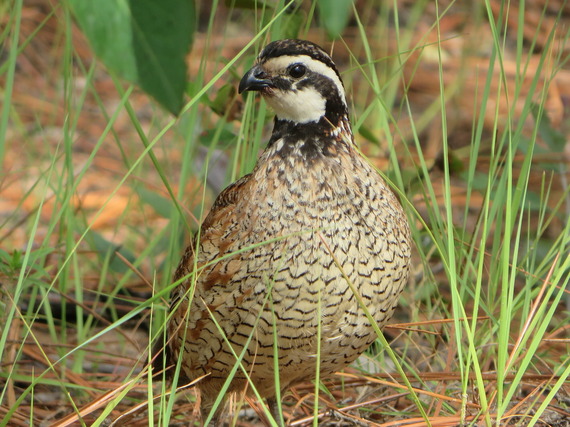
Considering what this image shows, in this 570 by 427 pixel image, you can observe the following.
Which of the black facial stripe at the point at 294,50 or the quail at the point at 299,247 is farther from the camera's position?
the black facial stripe at the point at 294,50

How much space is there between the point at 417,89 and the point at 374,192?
4.53 meters

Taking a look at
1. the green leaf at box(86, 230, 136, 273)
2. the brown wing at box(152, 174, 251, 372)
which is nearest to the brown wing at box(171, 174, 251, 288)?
the brown wing at box(152, 174, 251, 372)

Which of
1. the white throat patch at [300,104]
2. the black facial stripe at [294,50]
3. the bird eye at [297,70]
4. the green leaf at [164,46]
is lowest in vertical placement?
the white throat patch at [300,104]

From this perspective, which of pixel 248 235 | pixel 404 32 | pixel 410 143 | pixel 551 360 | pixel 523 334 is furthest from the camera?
pixel 404 32

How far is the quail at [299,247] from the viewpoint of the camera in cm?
247

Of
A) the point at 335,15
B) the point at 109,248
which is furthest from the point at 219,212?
the point at 335,15

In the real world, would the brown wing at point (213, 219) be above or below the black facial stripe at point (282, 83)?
below

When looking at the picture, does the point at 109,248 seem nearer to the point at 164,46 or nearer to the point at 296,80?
the point at 296,80

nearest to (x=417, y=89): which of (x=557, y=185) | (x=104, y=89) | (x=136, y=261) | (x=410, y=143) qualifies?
(x=410, y=143)

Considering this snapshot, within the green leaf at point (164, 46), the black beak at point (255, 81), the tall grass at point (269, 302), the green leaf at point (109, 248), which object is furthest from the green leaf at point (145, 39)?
the green leaf at point (109, 248)

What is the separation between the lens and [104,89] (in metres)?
6.83

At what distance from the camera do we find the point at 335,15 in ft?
2.82

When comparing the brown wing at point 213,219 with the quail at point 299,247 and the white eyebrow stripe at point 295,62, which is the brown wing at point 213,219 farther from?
the white eyebrow stripe at point 295,62

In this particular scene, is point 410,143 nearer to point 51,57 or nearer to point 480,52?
point 480,52
